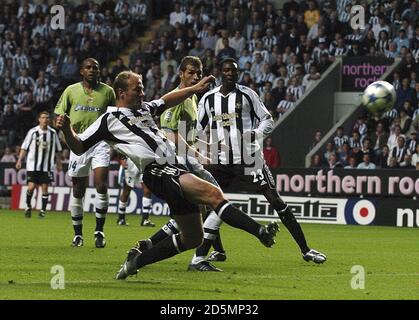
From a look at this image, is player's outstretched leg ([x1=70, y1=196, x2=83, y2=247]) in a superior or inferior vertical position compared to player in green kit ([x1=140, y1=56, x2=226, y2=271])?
inferior

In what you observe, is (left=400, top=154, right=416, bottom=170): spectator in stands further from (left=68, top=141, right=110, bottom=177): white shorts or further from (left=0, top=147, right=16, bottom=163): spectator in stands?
→ (left=0, top=147, right=16, bottom=163): spectator in stands

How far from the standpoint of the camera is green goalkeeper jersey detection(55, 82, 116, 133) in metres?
15.0

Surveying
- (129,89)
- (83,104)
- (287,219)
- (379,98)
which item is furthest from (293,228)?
(379,98)

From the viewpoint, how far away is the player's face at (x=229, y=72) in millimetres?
12539

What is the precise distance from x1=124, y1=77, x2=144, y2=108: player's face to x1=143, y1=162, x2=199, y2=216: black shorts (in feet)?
2.18

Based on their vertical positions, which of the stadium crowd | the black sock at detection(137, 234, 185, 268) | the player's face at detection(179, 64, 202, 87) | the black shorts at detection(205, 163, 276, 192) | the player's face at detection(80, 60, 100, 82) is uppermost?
the stadium crowd

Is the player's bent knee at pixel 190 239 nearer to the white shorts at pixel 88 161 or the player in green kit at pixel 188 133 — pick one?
the player in green kit at pixel 188 133

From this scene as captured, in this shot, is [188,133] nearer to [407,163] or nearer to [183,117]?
[183,117]

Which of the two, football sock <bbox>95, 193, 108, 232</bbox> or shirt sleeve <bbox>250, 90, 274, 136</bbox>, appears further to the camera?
football sock <bbox>95, 193, 108, 232</bbox>

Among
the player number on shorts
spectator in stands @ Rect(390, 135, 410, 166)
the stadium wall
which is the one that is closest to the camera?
the player number on shorts

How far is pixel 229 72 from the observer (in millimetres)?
12609

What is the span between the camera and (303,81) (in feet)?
93.2

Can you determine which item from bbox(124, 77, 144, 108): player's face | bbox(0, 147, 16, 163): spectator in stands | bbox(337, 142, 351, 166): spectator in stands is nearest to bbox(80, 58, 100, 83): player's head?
bbox(124, 77, 144, 108): player's face

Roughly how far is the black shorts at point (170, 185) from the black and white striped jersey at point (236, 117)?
248cm
